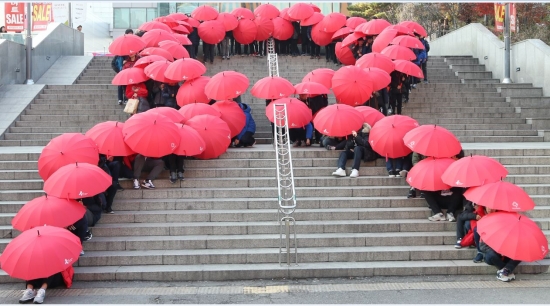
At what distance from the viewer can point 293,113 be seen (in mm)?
13344

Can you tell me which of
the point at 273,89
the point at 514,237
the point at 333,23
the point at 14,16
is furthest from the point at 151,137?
the point at 14,16

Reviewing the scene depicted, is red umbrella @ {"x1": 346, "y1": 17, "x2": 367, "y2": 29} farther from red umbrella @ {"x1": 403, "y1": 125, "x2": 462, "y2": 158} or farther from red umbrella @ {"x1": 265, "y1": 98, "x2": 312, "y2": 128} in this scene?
red umbrella @ {"x1": 403, "y1": 125, "x2": 462, "y2": 158}

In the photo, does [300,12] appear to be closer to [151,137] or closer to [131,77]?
[131,77]

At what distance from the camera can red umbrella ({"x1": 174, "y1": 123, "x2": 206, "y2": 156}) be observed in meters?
11.9

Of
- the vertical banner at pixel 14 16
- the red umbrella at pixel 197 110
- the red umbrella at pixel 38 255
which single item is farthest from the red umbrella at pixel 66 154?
the vertical banner at pixel 14 16

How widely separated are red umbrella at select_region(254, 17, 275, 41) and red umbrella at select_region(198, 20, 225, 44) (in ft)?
4.40

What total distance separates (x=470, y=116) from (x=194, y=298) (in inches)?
391

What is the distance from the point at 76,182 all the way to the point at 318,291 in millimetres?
3979

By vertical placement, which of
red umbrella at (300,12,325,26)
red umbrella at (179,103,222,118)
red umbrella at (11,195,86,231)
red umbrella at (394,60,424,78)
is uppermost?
red umbrella at (300,12,325,26)

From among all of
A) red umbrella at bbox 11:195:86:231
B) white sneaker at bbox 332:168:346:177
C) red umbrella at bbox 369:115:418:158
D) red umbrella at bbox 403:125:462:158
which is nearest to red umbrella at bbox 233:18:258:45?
red umbrella at bbox 369:115:418:158

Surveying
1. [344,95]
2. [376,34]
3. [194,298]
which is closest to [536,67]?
→ [376,34]

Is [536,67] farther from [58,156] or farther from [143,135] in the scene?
[58,156]

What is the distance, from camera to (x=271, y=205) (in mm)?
11836

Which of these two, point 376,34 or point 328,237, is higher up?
point 376,34
